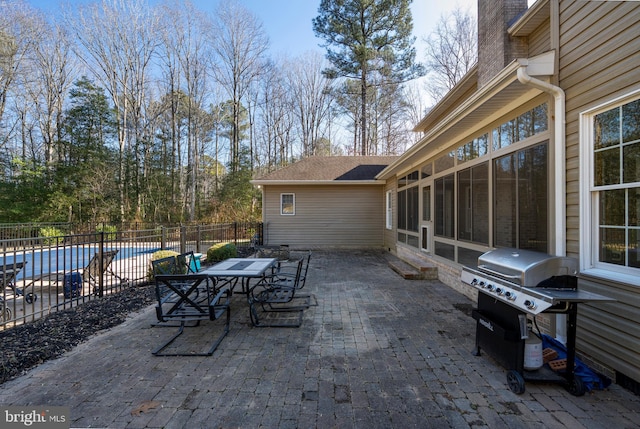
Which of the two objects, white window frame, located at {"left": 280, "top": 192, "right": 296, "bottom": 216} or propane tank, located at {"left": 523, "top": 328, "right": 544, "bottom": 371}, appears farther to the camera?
white window frame, located at {"left": 280, "top": 192, "right": 296, "bottom": 216}

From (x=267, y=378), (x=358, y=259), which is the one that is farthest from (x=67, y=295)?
(x=358, y=259)

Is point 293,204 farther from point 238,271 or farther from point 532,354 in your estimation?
point 532,354

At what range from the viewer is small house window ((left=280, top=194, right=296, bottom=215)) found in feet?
39.9

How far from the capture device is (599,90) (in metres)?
2.62

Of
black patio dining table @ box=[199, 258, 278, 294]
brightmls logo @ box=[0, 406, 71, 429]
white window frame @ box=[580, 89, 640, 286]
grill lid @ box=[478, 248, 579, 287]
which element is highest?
Result: white window frame @ box=[580, 89, 640, 286]

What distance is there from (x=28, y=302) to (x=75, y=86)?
19867 millimetres

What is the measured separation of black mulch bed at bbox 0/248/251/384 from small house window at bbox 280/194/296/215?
24.3 feet

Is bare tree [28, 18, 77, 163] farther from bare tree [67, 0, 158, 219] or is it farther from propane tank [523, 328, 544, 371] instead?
propane tank [523, 328, 544, 371]

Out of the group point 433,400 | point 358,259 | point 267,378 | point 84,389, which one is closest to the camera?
point 433,400

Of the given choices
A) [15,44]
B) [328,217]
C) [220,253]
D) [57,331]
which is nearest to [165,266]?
[57,331]

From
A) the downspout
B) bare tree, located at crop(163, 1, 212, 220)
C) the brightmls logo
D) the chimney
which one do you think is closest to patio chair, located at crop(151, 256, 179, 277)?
the brightmls logo

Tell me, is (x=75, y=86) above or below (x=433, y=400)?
above

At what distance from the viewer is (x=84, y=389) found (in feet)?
7.81

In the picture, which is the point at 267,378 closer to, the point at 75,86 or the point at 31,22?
the point at 75,86
